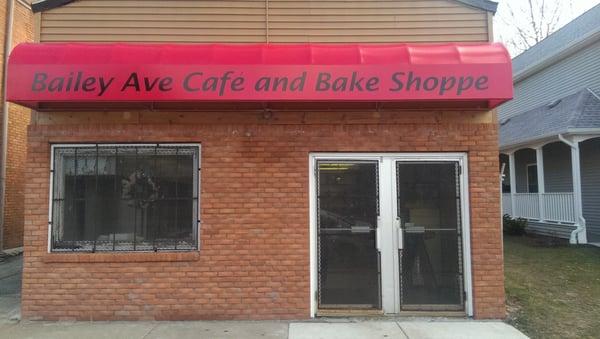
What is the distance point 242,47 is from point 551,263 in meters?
7.48

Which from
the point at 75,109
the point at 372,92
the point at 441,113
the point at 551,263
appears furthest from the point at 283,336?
the point at 551,263

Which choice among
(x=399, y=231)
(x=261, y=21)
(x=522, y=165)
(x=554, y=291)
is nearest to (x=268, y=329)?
(x=399, y=231)

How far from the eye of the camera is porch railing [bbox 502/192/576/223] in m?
13.2

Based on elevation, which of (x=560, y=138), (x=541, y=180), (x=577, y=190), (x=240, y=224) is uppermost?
(x=560, y=138)

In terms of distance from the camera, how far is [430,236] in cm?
645

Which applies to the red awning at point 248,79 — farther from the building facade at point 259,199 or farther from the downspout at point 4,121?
the downspout at point 4,121

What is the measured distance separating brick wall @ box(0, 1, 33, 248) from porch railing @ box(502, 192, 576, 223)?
14508 millimetres

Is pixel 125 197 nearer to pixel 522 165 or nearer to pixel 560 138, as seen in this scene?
pixel 560 138

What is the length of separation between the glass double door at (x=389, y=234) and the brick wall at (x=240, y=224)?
9.1 inches

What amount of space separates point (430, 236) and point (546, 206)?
9605 millimetres

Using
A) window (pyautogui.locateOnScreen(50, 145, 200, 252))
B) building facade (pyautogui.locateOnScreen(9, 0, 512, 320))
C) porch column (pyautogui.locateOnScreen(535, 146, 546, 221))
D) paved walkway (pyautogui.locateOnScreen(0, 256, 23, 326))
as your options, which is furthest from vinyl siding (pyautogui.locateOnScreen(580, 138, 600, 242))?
paved walkway (pyautogui.locateOnScreen(0, 256, 23, 326))

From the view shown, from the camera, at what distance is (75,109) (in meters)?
6.45

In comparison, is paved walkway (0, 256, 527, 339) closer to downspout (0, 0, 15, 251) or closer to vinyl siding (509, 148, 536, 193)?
downspout (0, 0, 15, 251)

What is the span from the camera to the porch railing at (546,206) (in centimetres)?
1325
